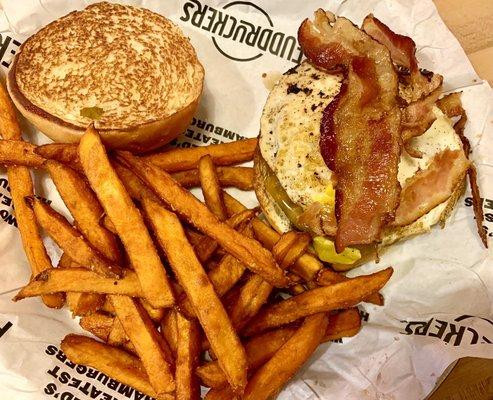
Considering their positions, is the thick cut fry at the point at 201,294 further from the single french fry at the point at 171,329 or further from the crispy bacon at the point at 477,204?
the crispy bacon at the point at 477,204

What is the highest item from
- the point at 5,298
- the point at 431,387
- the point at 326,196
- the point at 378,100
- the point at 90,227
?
the point at 378,100

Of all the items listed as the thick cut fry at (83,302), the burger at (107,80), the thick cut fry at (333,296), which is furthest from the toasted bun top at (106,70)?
the thick cut fry at (333,296)

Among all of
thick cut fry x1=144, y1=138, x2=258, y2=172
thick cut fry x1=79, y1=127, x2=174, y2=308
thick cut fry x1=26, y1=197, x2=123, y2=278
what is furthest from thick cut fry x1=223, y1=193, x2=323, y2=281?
thick cut fry x1=26, y1=197, x2=123, y2=278

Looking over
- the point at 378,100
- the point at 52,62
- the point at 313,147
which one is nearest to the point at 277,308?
the point at 313,147

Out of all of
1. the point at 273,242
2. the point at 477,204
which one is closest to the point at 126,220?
the point at 273,242

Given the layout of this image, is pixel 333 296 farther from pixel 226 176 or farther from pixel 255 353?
pixel 226 176

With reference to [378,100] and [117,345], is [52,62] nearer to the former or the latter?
[117,345]
